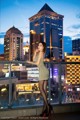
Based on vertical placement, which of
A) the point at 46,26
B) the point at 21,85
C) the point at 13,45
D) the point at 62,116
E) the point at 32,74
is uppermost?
the point at 46,26

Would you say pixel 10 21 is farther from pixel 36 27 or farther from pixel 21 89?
pixel 21 89

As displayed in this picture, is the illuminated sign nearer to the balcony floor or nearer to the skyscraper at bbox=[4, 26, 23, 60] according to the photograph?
the balcony floor

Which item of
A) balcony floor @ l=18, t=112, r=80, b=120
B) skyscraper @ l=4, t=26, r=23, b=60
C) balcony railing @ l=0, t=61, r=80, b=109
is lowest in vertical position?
balcony floor @ l=18, t=112, r=80, b=120

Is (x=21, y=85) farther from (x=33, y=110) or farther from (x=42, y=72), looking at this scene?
(x=42, y=72)

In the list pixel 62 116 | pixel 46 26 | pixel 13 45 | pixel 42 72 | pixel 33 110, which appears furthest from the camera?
pixel 46 26

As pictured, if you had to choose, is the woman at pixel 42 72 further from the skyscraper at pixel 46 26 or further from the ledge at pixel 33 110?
the skyscraper at pixel 46 26

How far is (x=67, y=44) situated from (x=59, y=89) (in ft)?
331

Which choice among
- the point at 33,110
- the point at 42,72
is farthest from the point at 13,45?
the point at 42,72

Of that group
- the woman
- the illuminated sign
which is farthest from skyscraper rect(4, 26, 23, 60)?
the woman

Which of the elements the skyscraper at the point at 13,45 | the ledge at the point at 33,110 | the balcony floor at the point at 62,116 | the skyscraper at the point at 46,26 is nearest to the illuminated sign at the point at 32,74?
the ledge at the point at 33,110

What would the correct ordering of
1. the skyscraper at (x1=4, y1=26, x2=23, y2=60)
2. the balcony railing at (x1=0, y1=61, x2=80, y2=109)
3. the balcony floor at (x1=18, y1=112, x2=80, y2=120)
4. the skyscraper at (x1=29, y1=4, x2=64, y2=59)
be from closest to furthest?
the balcony floor at (x1=18, y1=112, x2=80, y2=120)
the balcony railing at (x1=0, y1=61, x2=80, y2=109)
the skyscraper at (x1=4, y1=26, x2=23, y2=60)
the skyscraper at (x1=29, y1=4, x2=64, y2=59)

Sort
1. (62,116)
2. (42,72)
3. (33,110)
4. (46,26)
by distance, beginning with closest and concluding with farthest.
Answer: (42,72) → (62,116) → (33,110) → (46,26)

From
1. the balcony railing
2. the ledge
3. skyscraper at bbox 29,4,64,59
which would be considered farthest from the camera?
skyscraper at bbox 29,4,64,59

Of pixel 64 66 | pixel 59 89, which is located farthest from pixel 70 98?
pixel 64 66
